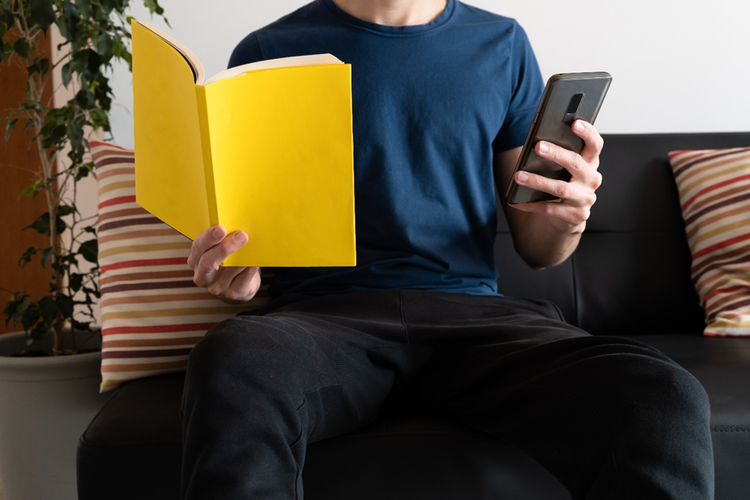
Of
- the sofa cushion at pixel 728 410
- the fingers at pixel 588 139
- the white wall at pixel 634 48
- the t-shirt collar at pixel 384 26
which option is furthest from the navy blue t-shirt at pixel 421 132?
the white wall at pixel 634 48

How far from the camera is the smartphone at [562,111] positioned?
2.66 feet

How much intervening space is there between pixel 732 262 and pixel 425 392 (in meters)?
0.86

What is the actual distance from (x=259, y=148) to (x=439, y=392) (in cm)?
42

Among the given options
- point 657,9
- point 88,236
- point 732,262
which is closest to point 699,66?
point 657,9

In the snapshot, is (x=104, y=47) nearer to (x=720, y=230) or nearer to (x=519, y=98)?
(x=519, y=98)

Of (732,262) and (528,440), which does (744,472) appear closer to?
(528,440)

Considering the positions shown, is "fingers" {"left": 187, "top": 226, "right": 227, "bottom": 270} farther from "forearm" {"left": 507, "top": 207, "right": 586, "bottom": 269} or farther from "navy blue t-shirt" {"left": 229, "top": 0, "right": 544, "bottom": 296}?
"forearm" {"left": 507, "top": 207, "right": 586, "bottom": 269}

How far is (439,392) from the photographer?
2.93 feet

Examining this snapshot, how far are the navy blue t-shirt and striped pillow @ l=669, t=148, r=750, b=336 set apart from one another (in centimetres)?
57

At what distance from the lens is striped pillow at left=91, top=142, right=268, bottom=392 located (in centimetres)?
112

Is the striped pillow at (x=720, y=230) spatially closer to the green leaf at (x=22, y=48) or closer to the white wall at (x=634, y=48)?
the white wall at (x=634, y=48)

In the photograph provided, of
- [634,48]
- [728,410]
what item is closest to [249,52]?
[728,410]

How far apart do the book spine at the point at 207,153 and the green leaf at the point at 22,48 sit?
2.78 feet

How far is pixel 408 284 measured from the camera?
3.33 feet
